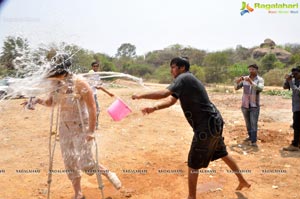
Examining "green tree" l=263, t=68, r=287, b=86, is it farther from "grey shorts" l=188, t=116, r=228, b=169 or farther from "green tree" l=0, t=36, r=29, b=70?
"green tree" l=0, t=36, r=29, b=70

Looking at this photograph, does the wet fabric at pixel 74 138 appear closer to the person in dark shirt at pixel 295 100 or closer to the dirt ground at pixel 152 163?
the dirt ground at pixel 152 163

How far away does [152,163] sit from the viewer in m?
4.82

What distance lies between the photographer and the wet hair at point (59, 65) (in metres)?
2.85

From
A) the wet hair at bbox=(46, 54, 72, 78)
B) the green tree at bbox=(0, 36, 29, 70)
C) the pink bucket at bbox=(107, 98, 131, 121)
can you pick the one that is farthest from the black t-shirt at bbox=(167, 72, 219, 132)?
the green tree at bbox=(0, 36, 29, 70)

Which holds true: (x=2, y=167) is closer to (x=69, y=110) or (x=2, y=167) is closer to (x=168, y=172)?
(x=69, y=110)

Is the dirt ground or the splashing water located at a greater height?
the splashing water

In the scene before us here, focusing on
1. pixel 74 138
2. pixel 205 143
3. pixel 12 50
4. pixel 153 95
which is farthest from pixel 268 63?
pixel 12 50

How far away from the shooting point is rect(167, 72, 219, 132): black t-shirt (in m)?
3.21

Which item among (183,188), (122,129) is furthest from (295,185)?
(122,129)

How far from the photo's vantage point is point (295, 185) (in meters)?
4.00

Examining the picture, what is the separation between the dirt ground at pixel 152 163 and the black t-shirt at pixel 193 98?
951mm

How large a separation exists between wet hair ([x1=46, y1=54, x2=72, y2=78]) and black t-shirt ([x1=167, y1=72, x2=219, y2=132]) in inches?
41.7

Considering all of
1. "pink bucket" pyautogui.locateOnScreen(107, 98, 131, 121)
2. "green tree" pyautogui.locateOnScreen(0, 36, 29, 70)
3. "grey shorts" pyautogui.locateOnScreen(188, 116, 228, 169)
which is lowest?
"grey shorts" pyautogui.locateOnScreen(188, 116, 228, 169)

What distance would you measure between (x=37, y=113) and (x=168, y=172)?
20.3 feet
